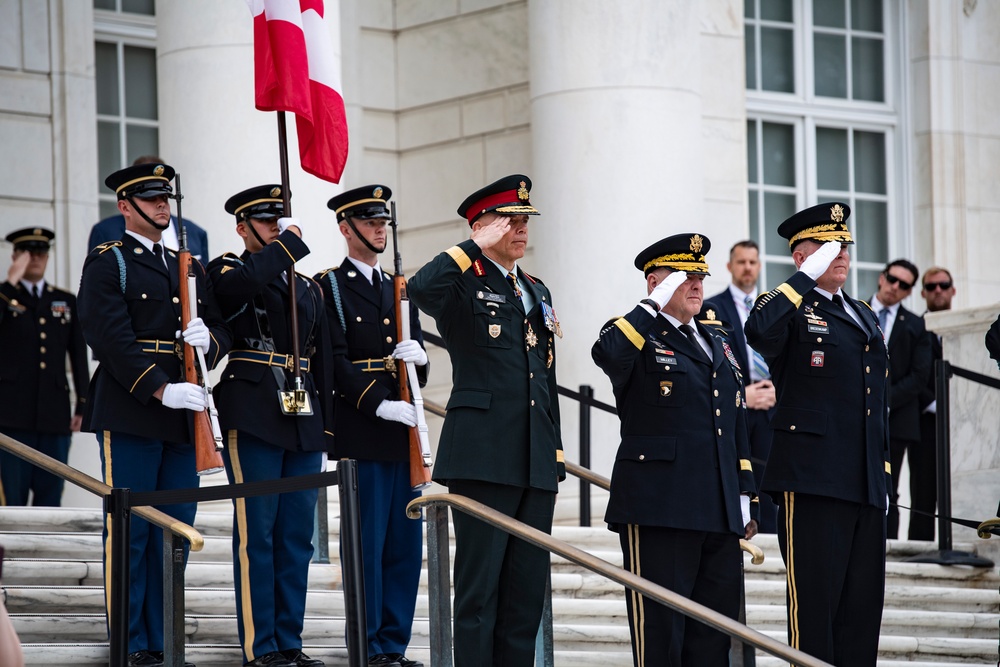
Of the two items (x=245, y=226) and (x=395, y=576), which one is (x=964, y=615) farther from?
(x=245, y=226)

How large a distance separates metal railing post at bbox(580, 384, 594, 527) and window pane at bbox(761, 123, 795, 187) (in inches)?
182

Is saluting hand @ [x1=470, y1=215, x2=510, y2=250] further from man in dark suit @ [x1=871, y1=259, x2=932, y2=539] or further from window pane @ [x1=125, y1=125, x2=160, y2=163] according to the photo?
window pane @ [x1=125, y1=125, x2=160, y2=163]

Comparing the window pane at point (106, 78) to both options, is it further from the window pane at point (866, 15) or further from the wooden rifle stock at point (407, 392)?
the window pane at point (866, 15)

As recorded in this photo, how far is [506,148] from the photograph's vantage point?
42.8 feet

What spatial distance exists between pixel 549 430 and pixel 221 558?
237 centimetres

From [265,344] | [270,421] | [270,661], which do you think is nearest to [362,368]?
[265,344]

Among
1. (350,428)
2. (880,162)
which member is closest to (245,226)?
(350,428)

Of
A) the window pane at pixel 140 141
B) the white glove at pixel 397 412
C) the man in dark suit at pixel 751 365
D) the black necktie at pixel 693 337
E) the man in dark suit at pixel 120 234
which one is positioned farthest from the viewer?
the window pane at pixel 140 141

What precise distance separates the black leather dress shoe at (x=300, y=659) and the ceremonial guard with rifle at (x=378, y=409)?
1.13ft

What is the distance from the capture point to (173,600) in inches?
232

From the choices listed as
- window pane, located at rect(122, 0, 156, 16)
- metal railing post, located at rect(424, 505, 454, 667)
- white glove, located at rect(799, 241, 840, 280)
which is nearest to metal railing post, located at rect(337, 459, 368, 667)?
metal railing post, located at rect(424, 505, 454, 667)

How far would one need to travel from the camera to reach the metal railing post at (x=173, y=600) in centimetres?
589

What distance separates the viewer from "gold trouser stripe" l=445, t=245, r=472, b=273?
20.7 ft

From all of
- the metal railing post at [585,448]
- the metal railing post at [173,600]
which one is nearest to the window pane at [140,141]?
the metal railing post at [585,448]
